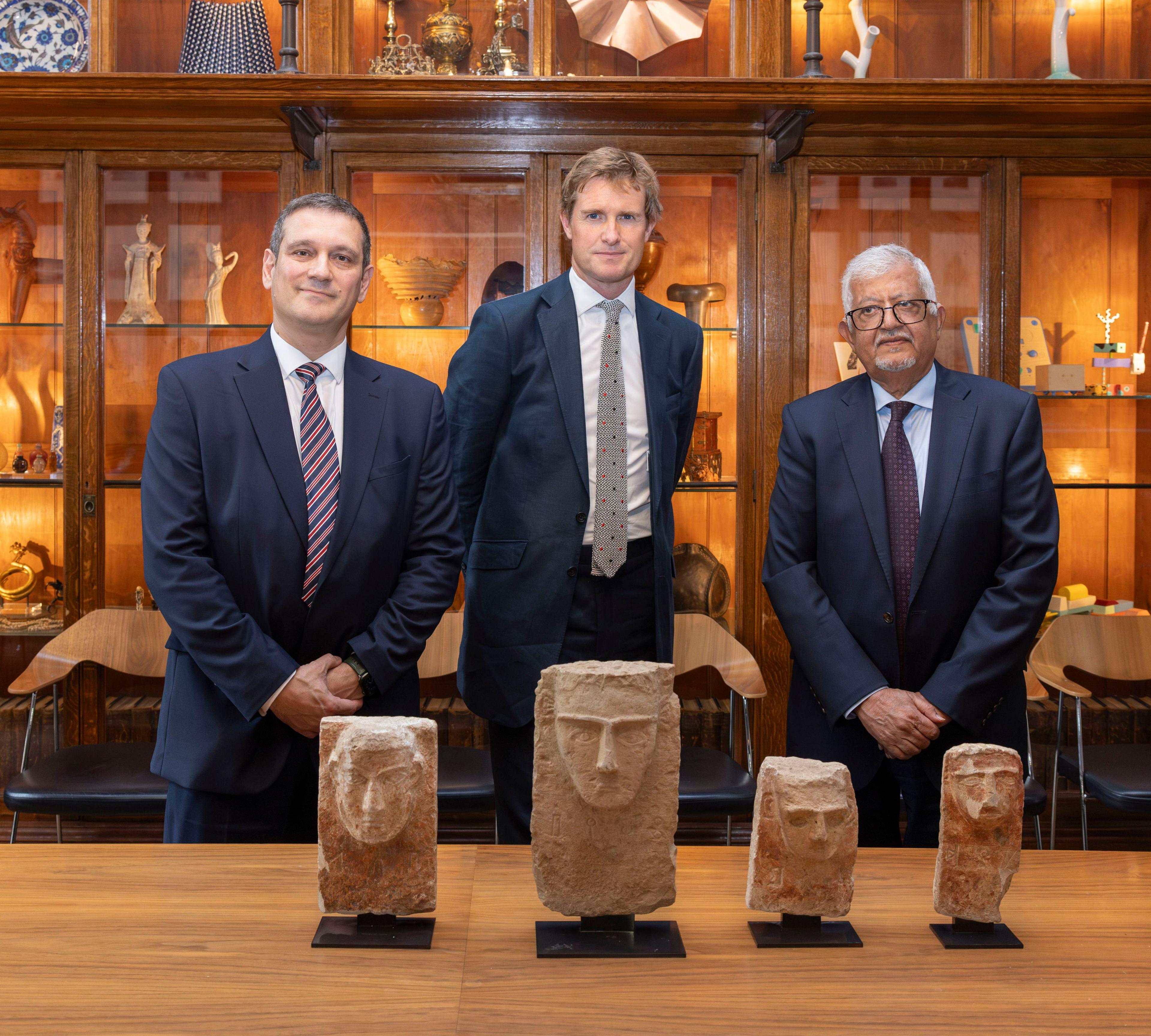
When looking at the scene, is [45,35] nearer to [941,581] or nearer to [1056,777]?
[941,581]

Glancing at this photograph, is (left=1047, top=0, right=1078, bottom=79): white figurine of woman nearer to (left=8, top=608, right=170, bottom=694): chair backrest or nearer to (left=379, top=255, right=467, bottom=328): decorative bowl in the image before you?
(left=379, top=255, right=467, bottom=328): decorative bowl

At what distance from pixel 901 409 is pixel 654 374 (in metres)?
0.53

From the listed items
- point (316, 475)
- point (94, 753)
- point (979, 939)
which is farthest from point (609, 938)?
point (94, 753)

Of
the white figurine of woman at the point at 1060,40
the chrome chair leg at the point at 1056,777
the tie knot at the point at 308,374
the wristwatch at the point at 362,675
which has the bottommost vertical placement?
the chrome chair leg at the point at 1056,777

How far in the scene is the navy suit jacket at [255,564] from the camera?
Result: 1797 mm

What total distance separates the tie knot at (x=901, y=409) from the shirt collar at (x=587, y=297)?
609mm

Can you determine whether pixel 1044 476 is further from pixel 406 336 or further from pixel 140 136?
pixel 140 136

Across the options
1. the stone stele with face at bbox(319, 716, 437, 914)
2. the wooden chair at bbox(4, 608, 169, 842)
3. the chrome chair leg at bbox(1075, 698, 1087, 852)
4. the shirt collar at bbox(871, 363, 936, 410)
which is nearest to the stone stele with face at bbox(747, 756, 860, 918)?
the stone stele with face at bbox(319, 716, 437, 914)

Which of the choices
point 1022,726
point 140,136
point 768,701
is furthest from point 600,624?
point 140,136

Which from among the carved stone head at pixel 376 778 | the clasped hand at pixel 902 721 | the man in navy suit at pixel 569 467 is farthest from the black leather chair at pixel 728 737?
the carved stone head at pixel 376 778

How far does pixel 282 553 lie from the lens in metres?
1.85

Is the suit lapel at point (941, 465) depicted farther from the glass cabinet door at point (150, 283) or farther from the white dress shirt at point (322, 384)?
the glass cabinet door at point (150, 283)

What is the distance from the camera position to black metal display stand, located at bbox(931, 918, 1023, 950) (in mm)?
1207

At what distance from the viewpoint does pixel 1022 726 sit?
2082 mm
